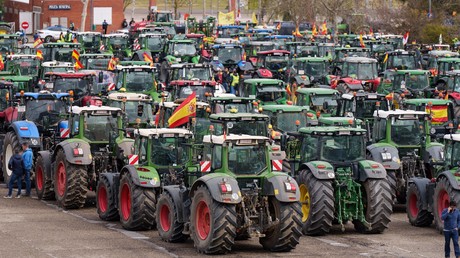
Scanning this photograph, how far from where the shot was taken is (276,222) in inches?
928

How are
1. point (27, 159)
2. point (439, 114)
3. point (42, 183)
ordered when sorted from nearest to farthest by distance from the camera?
point (42, 183), point (27, 159), point (439, 114)

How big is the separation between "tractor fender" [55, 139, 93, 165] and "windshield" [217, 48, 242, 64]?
86.4ft

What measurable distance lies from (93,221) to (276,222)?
19.6ft

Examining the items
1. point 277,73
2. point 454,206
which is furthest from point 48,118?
point 277,73

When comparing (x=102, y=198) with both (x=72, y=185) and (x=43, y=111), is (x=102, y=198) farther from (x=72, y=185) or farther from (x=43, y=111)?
(x=43, y=111)

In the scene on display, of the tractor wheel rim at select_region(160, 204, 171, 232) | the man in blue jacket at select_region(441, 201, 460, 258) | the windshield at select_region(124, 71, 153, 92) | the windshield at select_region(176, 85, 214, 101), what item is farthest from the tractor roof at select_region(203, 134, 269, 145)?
the windshield at select_region(124, 71, 153, 92)

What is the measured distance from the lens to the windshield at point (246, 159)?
78.2ft

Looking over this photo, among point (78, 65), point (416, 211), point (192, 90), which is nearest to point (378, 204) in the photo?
point (416, 211)

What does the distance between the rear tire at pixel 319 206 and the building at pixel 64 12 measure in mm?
68897

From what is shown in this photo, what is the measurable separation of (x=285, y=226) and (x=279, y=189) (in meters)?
0.72

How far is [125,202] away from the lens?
27047 mm

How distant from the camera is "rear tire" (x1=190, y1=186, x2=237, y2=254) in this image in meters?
23.2

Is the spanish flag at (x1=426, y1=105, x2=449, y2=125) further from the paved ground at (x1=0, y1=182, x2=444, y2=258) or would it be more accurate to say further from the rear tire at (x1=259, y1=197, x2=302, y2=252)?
the rear tire at (x1=259, y1=197, x2=302, y2=252)

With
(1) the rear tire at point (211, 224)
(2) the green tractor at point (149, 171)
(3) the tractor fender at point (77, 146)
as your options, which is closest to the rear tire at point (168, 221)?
(1) the rear tire at point (211, 224)
